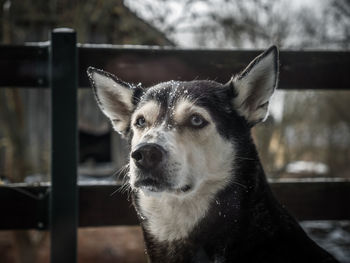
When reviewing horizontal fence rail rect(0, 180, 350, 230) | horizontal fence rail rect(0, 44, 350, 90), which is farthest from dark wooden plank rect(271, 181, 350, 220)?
horizontal fence rail rect(0, 44, 350, 90)

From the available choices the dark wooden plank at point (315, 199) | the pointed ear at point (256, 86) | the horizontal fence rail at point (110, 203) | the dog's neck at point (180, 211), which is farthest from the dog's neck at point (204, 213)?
the dark wooden plank at point (315, 199)

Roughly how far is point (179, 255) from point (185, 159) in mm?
456

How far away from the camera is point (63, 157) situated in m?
2.36

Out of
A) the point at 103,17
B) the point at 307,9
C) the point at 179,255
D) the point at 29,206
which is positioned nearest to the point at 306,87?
the point at 179,255

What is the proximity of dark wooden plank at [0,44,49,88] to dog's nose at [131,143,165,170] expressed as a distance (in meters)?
1.09

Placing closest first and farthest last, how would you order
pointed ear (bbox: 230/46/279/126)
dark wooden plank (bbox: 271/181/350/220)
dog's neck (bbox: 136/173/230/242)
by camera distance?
pointed ear (bbox: 230/46/279/126), dog's neck (bbox: 136/173/230/242), dark wooden plank (bbox: 271/181/350/220)

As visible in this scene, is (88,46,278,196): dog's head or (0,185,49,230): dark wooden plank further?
(0,185,49,230): dark wooden plank

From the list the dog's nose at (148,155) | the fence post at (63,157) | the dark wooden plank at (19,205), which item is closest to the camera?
the dog's nose at (148,155)

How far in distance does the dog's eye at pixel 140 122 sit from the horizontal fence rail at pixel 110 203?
0.55m

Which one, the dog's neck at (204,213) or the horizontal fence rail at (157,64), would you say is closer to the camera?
the dog's neck at (204,213)

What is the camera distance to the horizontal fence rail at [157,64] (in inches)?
96.4

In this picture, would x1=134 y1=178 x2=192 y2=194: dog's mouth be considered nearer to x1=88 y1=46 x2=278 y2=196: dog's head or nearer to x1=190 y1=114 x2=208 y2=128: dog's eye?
x1=88 y1=46 x2=278 y2=196: dog's head

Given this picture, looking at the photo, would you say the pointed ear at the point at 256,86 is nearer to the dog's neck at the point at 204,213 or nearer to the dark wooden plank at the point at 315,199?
the dog's neck at the point at 204,213

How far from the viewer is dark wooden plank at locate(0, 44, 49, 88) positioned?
96.3 inches
